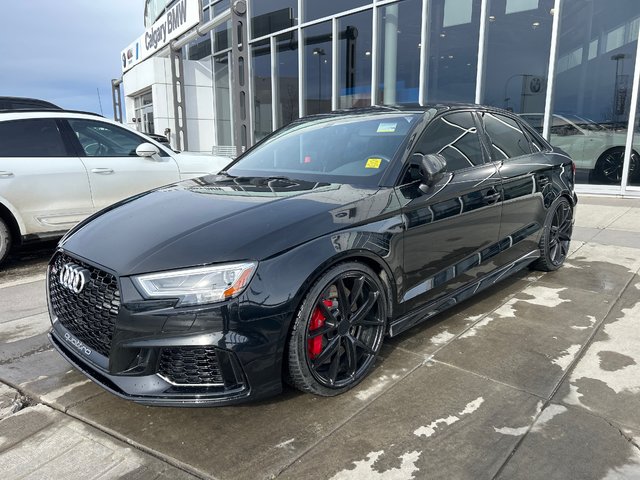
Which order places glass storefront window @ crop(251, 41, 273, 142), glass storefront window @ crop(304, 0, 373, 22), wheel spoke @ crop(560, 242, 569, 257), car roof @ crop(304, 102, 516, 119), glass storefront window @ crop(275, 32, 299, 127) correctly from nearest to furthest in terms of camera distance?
car roof @ crop(304, 102, 516, 119)
wheel spoke @ crop(560, 242, 569, 257)
glass storefront window @ crop(304, 0, 373, 22)
glass storefront window @ crop(275, 32, 299, 127)
glass storefront window @ crop(251, 41, 273, 142)

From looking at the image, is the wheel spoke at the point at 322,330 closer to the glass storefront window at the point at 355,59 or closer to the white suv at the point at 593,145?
the white suv at the point at 593,145

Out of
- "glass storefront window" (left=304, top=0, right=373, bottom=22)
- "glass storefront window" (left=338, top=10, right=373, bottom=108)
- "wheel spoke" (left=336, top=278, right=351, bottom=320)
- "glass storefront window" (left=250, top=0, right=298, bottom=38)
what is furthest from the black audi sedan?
"glass storefront window" (left=250, top=0, right=298, bottom=38)

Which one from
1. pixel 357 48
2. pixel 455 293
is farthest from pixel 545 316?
pixel 357 48

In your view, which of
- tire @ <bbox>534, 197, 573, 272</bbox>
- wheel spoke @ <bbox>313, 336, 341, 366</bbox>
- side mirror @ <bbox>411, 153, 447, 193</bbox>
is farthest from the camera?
tire @ <bbox>534, 197, 573, 272</bbox>

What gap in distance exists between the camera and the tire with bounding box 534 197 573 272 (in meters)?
4.47

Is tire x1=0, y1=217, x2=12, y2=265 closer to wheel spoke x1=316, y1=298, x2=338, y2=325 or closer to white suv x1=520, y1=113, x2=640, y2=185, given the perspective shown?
wheel spoke x1=316, y1=298, x2=338, y2=325

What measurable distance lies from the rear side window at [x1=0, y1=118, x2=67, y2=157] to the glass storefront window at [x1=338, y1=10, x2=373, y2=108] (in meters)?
8.07

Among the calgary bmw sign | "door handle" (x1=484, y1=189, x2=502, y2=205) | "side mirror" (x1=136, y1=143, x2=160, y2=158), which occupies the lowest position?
"door handle" (x1=484, y1=189, x2=502, y2=205)

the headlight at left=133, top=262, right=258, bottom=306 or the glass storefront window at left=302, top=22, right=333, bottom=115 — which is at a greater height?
the glass storefront window at left=302, top=22, right=333, bottom=115

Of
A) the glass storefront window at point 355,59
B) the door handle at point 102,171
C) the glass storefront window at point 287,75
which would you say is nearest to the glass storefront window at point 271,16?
the glass storefront window at point 287,75

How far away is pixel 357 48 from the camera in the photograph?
12172mm

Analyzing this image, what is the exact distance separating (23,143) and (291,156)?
3319mm

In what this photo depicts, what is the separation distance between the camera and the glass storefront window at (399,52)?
10.9 meters

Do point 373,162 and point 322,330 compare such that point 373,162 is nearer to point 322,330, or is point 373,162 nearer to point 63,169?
point 322,330
